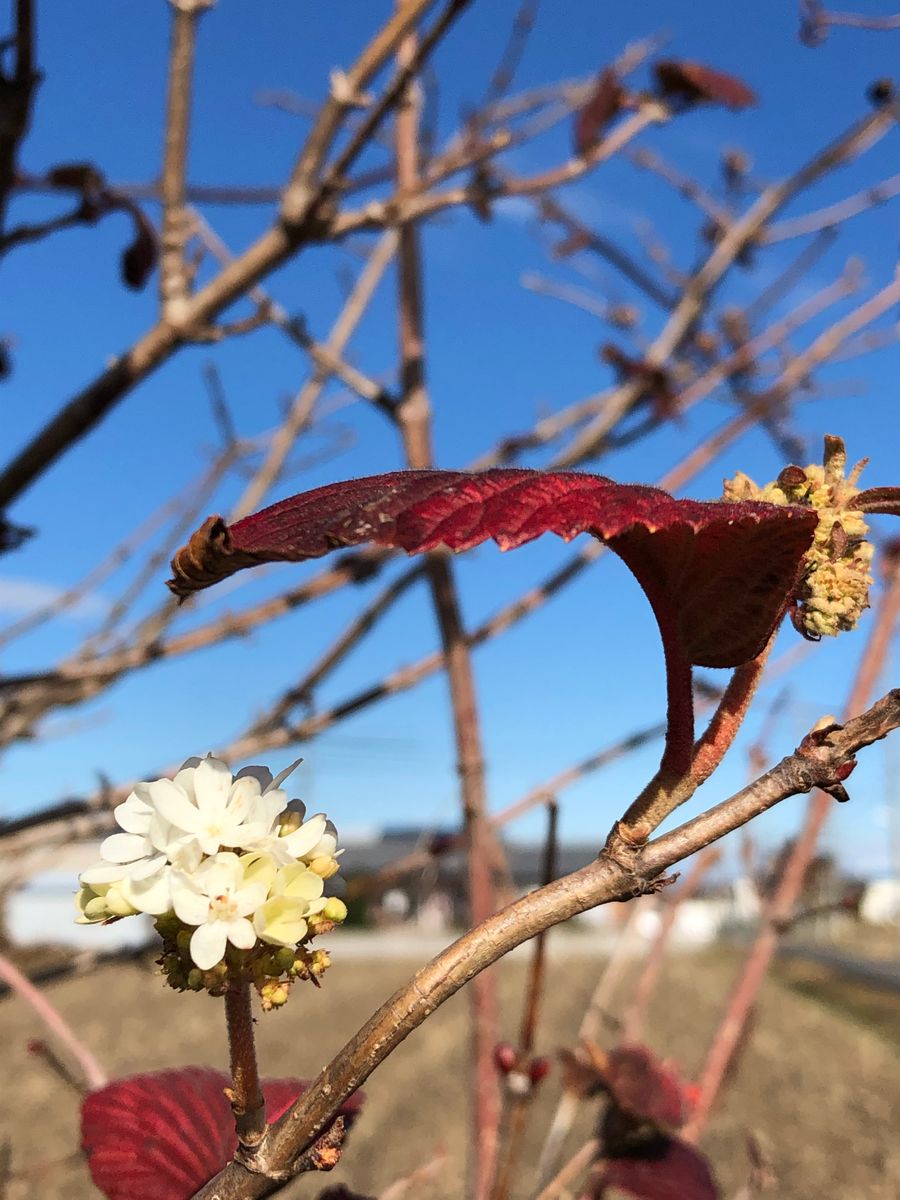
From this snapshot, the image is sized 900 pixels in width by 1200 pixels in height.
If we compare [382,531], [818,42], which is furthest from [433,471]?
[818,42]

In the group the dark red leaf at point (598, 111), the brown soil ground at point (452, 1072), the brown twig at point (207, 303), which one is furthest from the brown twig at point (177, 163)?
the brown soil ground at point (452, 1072)

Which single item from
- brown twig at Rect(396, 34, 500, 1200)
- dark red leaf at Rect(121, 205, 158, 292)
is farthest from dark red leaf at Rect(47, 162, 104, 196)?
brown twig at Rect(396, 34, 500, 1200)

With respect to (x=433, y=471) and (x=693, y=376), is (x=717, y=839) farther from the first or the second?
(x=693, y=376)

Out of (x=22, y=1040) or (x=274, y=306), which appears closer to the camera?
(x=274, y=306)

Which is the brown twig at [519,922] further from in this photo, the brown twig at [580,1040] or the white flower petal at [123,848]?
the brown twig at [580,1040]

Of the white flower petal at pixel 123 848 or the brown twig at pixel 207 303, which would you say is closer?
the white flower petal at pixel 123 848

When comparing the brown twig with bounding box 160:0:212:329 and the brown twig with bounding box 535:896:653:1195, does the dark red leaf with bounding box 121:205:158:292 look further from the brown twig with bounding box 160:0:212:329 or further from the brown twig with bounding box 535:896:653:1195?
the brown twig with bounding box 535:896:653:1195
